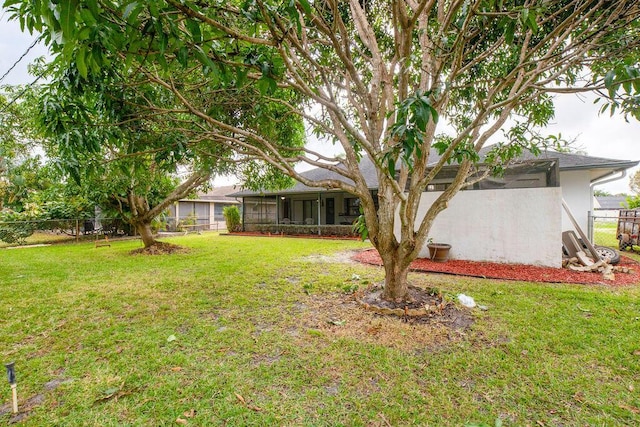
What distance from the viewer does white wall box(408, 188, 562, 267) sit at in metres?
6.99

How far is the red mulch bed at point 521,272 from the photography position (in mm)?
5931

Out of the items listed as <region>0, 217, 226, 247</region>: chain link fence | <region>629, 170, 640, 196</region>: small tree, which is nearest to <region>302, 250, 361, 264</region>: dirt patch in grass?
<region>0, 217, 226, 247</region>: chain link fence

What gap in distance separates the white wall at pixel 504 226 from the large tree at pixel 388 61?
7.76 feet

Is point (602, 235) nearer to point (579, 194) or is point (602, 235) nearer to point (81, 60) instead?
point (579, 194)

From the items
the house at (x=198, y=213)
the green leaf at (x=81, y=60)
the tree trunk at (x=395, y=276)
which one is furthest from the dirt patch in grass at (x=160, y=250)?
the house at (x=198, y=213)

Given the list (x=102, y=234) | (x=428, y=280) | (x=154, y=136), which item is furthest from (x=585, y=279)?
(x=102, y=234)

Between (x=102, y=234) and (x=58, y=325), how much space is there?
14638mm

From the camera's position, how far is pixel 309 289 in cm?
562

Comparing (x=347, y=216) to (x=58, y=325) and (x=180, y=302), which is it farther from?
(x=58, y=325)

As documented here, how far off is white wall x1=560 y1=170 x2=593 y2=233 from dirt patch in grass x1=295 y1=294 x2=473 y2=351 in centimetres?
888

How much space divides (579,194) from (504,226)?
5.03m

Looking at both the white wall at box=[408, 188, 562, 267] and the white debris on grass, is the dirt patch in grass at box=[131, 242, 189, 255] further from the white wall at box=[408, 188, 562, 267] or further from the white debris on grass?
the white debris on grass

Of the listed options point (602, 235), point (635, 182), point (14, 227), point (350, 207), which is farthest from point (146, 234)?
point (635, 182)

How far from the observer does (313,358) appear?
3.06 m
